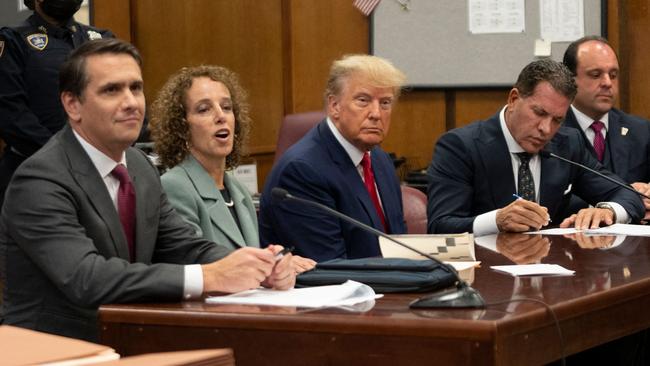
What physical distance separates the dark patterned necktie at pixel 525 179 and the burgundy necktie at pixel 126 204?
1.83 meters

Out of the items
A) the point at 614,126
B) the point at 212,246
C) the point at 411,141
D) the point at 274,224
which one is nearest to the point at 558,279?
the point at 212,246

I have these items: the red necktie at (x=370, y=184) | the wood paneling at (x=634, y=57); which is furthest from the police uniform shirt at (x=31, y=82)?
the wood paneling at (x=634, y=57)

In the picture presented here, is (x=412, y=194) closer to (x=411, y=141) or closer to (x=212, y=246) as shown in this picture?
(x=212, y=246)

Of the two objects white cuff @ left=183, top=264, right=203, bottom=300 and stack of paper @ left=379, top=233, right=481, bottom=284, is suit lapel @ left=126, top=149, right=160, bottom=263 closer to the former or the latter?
white cuff @ left=183, top=264, right=203, bottom=300

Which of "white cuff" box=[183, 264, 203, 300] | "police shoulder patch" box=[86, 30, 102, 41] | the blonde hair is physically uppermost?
"police shoulder patch" box=[86, 30, 102, 41]

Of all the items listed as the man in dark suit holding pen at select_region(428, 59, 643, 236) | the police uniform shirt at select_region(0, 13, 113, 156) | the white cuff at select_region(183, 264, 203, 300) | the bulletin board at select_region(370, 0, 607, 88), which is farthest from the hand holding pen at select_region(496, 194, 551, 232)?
the bulletin board at select_region(370, 0, 607, 88)

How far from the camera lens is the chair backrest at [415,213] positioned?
4.48 meters

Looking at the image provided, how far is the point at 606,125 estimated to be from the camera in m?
5.17

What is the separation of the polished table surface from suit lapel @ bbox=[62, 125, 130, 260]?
34 centimetres

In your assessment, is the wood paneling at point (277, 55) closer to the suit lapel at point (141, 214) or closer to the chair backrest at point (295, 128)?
the chair backrest at point (295, 128)

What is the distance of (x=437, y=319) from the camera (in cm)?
224

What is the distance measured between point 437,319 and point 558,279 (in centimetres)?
70

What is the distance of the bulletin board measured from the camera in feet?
21.1

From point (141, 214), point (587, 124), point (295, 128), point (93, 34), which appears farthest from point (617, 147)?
point (141, 214)
